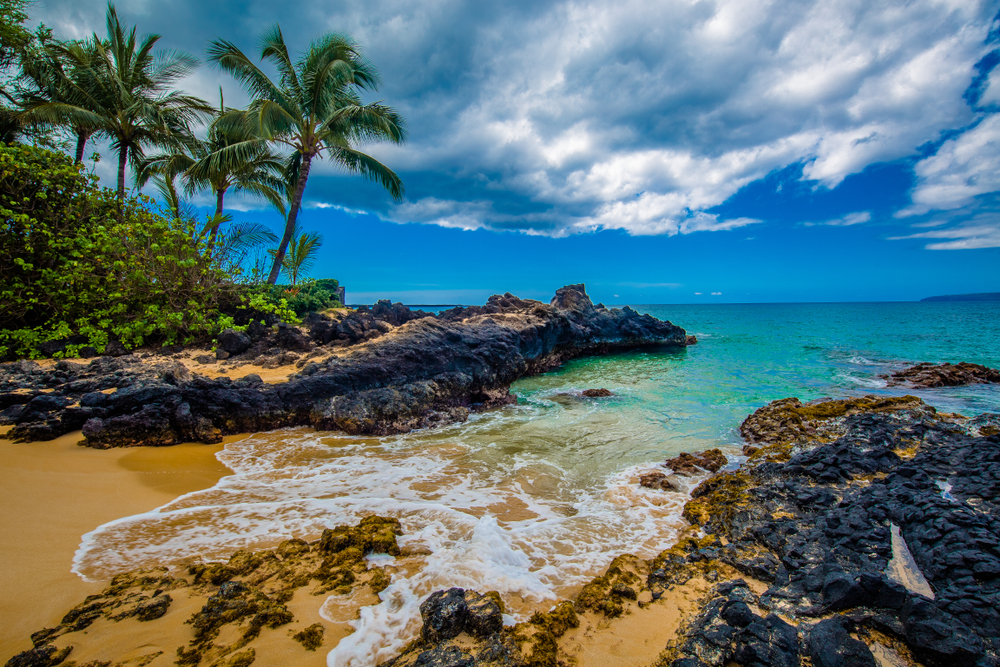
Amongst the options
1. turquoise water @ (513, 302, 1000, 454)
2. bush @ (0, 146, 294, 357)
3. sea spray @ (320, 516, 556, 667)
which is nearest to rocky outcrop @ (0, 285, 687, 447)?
bush @ (0, 146, 294, 357)

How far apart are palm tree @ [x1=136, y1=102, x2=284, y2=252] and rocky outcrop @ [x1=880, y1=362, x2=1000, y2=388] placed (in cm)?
2822

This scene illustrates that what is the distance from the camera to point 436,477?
6160 mm

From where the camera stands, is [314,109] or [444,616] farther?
[314,109]

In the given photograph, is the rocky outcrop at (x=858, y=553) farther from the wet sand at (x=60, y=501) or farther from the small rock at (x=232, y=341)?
the small rock at (x=232, y=341)

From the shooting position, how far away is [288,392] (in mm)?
8258

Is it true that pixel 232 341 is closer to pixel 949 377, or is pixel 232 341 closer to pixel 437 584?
pixel 437 584

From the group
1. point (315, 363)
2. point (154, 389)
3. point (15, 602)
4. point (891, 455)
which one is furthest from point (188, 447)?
Result: point (891, 455)

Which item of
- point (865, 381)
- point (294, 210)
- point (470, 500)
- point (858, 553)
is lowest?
point (865, 381)

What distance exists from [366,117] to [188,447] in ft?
46.3

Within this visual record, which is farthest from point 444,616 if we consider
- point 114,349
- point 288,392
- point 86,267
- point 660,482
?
point 86,267

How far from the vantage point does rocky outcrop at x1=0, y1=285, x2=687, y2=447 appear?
6.61 meters

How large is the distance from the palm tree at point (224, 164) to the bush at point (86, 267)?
14.3 feet

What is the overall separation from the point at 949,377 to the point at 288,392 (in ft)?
77.7

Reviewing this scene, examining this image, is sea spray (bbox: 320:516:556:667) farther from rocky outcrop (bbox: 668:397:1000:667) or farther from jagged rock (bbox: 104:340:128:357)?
jagged rock (bbox: 104:340:128:357)
